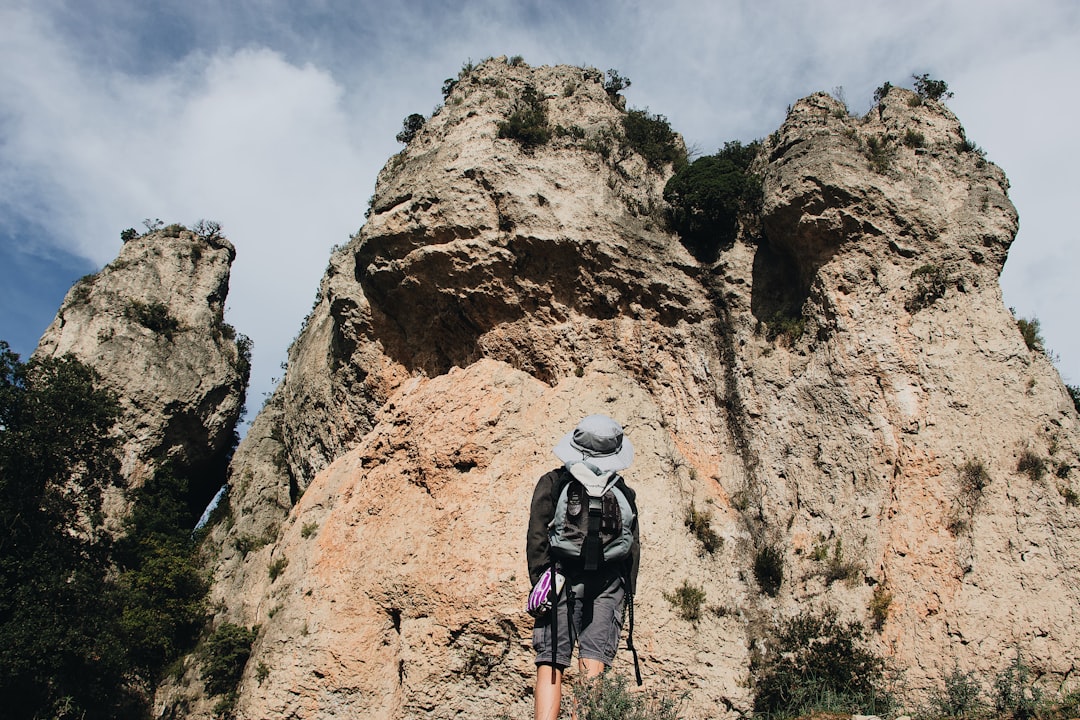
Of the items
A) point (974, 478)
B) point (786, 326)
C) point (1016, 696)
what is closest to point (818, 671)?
point (1016, 696)

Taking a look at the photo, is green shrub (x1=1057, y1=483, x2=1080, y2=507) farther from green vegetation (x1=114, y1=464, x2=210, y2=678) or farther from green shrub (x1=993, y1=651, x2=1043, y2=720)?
green vegetation (x1=114, y1=464, x2=210, y2=678)

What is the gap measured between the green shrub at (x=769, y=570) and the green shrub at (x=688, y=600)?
91 cm

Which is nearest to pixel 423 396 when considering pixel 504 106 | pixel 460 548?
pixel 460 548

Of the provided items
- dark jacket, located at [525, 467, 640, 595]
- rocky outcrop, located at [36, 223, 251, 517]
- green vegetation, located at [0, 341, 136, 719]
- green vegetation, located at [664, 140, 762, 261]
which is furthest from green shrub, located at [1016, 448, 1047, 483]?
rocky outcrop, located at [36, 223, 251, 517]

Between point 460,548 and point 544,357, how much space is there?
12.6 ft

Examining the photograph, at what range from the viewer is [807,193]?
488 inches

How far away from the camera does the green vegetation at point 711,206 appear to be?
1362 cm

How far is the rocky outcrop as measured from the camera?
1955 centimetres

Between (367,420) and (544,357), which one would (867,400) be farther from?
(367,420)

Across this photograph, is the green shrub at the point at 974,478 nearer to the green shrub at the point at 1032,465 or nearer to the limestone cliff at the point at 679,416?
the limestone cliff at the point at 679,416

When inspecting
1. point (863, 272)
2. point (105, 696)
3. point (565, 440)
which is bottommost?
point (105, 696)

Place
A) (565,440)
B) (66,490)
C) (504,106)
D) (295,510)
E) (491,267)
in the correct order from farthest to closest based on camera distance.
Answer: (66,490)
(504,106)
(295,510)
(491,267)
(565,440)

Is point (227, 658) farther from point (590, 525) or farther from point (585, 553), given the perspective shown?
point (590, 525)

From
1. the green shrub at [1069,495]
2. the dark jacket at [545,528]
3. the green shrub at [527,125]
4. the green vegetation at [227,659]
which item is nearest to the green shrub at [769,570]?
the green shrub at [1069,495]
